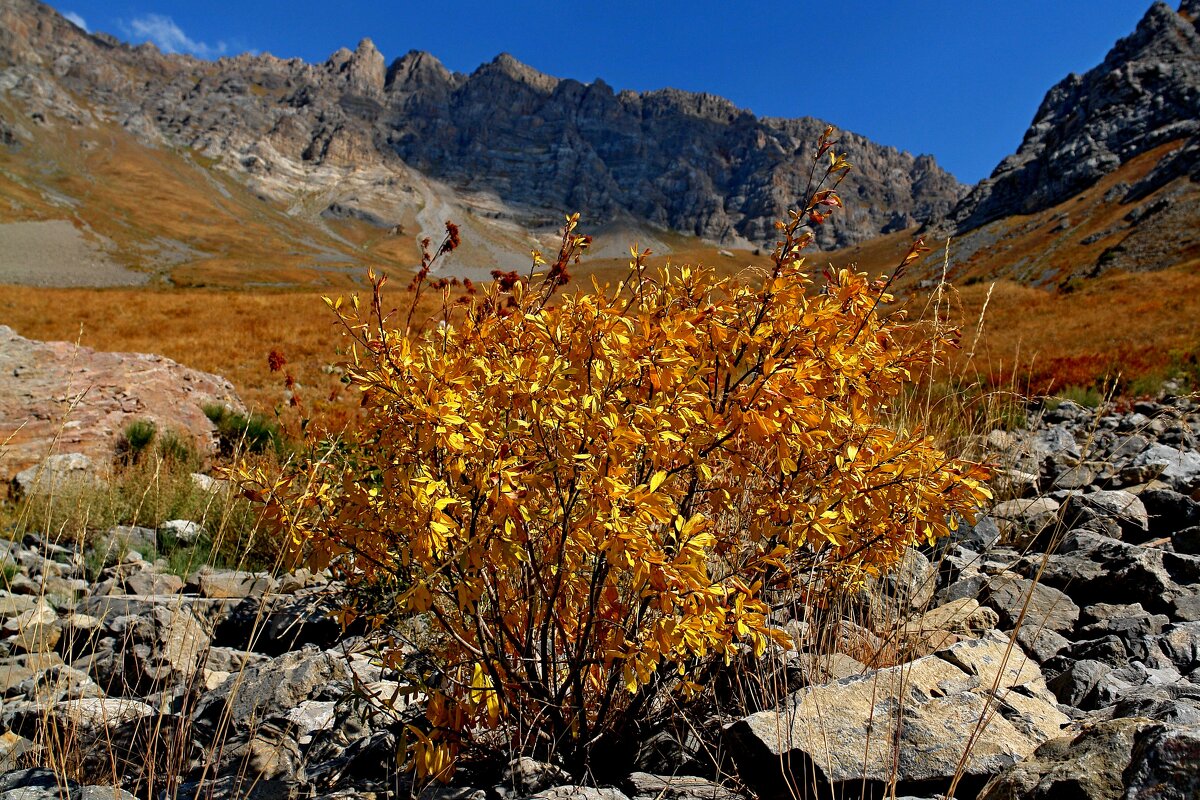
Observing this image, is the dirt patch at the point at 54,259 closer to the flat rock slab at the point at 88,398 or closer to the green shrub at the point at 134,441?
the flat rock slab at the point at 88,398

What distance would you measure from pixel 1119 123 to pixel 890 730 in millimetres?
131565

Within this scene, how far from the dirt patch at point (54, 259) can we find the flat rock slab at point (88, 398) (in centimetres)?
5858

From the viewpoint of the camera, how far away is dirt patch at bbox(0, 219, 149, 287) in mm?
61031

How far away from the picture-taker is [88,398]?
364 inches

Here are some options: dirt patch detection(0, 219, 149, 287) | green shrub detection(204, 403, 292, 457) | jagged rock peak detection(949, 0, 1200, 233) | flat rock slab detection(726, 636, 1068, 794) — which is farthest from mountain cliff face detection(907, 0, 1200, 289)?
dirt patch detection(0, 219, 149, 287)

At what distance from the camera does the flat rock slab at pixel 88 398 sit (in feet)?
27.6

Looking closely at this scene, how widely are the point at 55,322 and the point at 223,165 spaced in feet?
678

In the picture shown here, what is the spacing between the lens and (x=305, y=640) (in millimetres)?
4645

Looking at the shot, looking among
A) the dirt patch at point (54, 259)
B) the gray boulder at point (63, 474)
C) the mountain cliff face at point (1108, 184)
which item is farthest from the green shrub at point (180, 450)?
the dirt patch at point (54, 259)

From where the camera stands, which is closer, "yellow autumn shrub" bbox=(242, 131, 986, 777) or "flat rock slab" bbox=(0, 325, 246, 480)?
"yellow autumn shrub" bbox=(242, 131, 986, 777)

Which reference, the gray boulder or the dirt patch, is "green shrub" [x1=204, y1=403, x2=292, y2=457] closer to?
the gray boulder

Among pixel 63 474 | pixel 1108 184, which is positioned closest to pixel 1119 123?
pixel 1108 184

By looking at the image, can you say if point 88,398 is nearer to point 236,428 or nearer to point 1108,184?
point 236,428

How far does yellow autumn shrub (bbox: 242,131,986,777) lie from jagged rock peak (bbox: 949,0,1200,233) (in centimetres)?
11220
